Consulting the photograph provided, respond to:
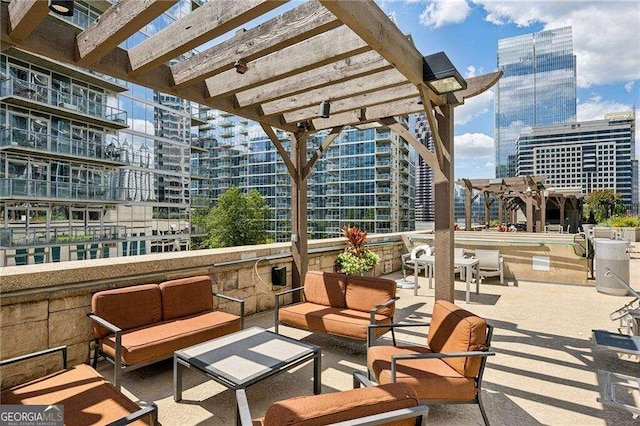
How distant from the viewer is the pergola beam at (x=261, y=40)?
2355 mm

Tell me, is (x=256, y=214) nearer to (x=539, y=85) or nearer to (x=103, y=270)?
(x=103, y=270)

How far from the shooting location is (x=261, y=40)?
2.71 meters

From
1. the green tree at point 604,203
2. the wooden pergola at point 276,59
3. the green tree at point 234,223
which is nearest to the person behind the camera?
the wooden pergola at point 276,59

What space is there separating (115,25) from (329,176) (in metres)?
46.2

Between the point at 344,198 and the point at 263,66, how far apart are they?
144 ft

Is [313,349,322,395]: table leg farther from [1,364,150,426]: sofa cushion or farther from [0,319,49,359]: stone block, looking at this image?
[0,319,49,359]: stone block

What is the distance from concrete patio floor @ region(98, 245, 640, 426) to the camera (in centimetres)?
253

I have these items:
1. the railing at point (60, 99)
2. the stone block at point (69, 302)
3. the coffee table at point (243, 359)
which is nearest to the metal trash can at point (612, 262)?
the coffee table at point (243, 359)

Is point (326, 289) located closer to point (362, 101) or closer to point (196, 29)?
point (362, 101)

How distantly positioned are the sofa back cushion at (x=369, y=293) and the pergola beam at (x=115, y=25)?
3341 mm

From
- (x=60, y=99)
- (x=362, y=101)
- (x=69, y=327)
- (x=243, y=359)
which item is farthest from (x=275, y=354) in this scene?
(x=60, y=99)

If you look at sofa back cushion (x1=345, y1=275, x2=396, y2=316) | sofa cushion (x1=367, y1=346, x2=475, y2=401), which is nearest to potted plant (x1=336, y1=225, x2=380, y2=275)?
sofa back cushion (x1=345, y1=275, x2=396, y2=316)

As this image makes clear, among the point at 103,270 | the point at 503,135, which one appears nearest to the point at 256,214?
the point at 103,270

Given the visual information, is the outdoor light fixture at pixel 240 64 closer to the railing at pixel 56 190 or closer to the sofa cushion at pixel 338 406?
the sofa cushion at pixel 338 406
